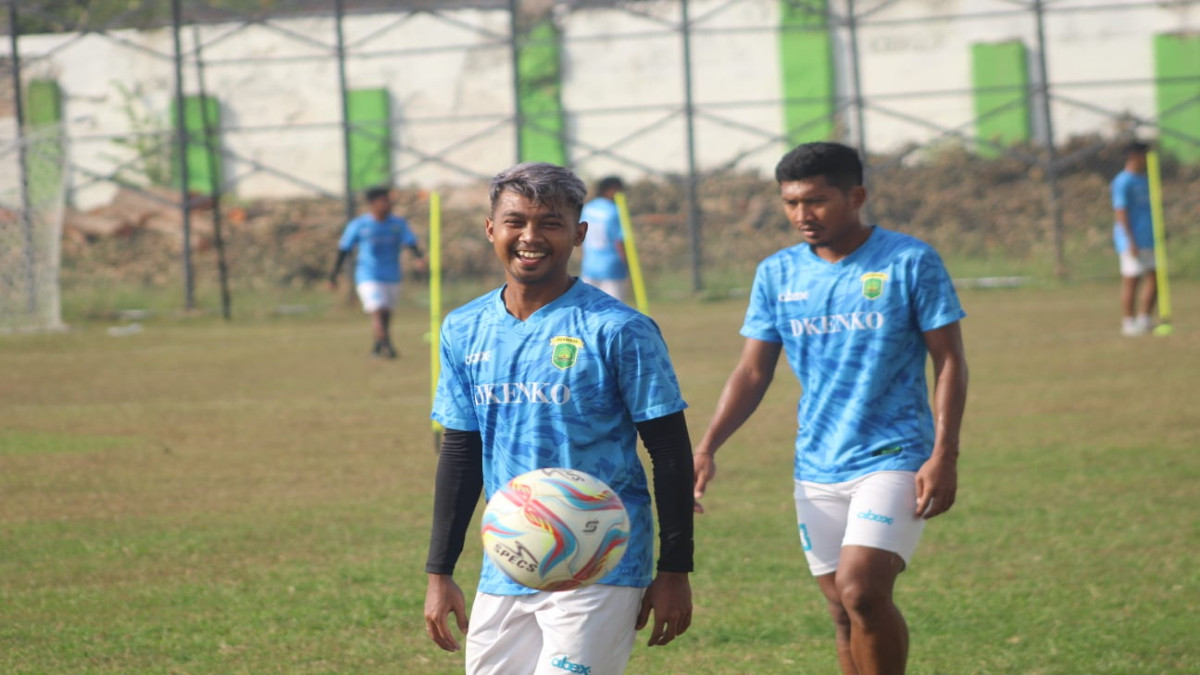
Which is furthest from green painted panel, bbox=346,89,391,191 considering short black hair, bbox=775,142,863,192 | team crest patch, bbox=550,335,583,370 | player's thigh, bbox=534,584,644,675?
player's thigh, bbox=534,584,644,675

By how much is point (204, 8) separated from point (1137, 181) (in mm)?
19867

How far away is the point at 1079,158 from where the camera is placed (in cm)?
2920

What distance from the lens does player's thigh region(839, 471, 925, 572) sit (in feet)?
16.4

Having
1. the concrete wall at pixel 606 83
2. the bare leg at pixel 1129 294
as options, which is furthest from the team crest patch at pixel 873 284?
the concrete wall at pixel 606 83

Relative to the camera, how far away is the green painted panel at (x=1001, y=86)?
29828 millimetres

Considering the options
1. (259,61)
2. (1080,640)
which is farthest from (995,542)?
(259,61)

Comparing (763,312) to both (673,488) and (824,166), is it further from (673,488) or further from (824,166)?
(673,488)

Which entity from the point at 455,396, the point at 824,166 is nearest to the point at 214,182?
the point at 824,166

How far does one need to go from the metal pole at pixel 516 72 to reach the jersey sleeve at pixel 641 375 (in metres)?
26.0

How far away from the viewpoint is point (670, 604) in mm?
3822

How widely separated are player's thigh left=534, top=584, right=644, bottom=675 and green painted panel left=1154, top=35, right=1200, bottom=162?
28.1 meters

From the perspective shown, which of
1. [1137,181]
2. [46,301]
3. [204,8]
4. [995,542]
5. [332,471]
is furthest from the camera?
[204,8]

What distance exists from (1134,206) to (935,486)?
14386 millimetres

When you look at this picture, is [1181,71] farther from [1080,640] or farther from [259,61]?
[1080,640]
